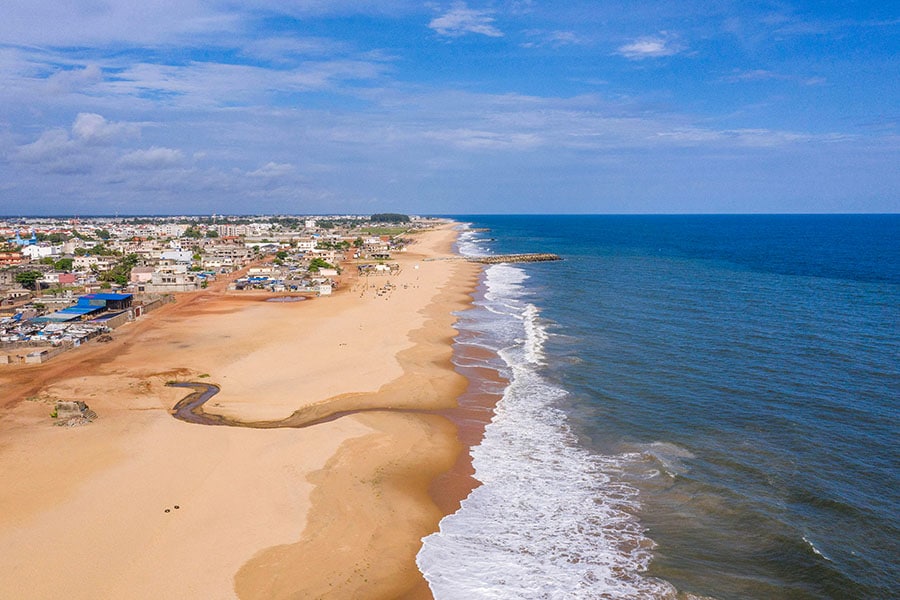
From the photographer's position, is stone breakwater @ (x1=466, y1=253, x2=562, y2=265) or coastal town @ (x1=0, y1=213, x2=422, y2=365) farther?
stone breakwater @ (x1=466, y1=253, x2=562, y2=265)

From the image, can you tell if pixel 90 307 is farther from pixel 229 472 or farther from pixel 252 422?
pixel 229 472

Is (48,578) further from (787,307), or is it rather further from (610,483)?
(787,307)

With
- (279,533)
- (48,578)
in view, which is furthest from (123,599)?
(279,533)

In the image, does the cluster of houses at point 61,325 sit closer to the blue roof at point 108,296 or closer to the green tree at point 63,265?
the blue roof at point 108,296

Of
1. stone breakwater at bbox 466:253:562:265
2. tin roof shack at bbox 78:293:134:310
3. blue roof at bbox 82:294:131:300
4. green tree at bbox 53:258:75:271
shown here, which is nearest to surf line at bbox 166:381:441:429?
tin roof shack at bbox 78:293:134:310

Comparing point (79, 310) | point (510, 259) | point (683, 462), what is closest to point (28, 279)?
point (79, 310)

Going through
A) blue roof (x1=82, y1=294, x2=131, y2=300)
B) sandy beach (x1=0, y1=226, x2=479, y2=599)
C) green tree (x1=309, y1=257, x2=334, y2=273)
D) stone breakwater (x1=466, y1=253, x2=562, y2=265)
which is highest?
stone breakwater (x1=466, y1=253, x2=562, y2=265)

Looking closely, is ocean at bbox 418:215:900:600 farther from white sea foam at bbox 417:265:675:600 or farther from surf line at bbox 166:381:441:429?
surf line at bbox 166:381:441:429

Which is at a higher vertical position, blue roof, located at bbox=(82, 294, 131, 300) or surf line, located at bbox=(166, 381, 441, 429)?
blue roof, located at bbox=(82, 294, 131, 300)
